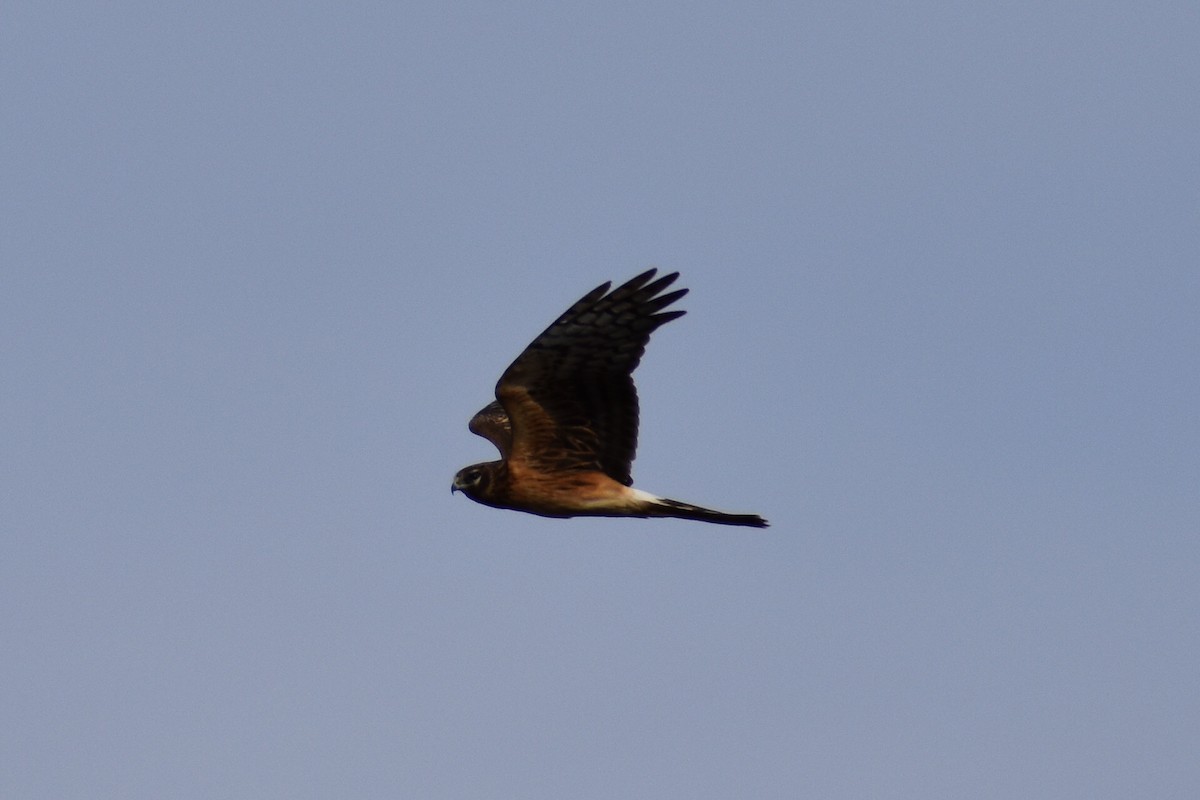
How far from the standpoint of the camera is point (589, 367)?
44.5ft

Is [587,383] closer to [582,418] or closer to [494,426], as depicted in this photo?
[582,418]

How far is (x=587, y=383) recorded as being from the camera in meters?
13.6

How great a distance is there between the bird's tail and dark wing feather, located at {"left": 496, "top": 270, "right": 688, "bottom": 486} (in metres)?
0.48

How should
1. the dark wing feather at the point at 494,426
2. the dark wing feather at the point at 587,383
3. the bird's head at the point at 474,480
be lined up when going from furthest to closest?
the dark wing feather at the point at 494,426 < the bird's head at the point at 474,480 < the dark wing feather at the point at 587,383

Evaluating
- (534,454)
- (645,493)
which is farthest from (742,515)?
(534,454)

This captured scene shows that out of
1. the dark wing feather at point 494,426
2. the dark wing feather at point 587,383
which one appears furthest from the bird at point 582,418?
the dark wing feather at point 494,426

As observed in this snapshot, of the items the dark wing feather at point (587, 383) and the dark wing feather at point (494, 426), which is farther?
the dark wing feather at point (494, 426)

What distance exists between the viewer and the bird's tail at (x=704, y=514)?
13484mm

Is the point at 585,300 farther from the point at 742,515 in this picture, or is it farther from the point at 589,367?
the point at 742,515

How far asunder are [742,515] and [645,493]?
0.77 meters

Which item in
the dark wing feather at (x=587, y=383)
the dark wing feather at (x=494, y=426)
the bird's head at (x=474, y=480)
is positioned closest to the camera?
the dark wing feather at (x=587, y=383)

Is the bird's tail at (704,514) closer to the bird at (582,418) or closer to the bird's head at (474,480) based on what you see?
the bird at (582,418)

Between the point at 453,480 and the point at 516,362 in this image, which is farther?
the point at 453,480

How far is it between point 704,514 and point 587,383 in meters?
1.26
